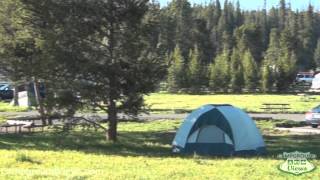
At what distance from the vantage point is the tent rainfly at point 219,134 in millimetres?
19797

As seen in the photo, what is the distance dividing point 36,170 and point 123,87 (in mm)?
9778

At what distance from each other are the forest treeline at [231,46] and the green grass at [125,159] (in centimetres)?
357

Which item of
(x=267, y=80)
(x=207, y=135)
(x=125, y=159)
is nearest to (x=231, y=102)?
(x=267, y=80)

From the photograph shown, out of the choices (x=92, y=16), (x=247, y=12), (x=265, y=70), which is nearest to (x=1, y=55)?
(x=92, y=16)

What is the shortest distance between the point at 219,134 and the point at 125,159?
4.48m

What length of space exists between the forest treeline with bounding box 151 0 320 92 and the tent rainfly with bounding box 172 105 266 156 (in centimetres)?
365

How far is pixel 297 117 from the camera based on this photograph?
35.8 meters

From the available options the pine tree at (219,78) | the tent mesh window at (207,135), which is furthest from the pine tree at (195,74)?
the tent mesh window at (207,135)

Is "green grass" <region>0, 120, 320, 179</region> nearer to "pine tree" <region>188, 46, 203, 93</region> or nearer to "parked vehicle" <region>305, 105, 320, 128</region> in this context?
"parked vehicle" <region>305, 105, 320, 128</region>

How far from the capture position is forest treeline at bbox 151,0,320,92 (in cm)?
8050

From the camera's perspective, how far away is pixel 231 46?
12069 centimetres

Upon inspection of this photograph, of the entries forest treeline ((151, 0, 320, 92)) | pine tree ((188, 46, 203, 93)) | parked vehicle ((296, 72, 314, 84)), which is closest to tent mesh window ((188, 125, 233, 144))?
forest treeline ((151, 0, 320, 92))

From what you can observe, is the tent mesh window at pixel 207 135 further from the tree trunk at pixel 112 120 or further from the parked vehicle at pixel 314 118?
the parked vehicle at pixel 314 118

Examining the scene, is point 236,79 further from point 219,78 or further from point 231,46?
point 231,46
